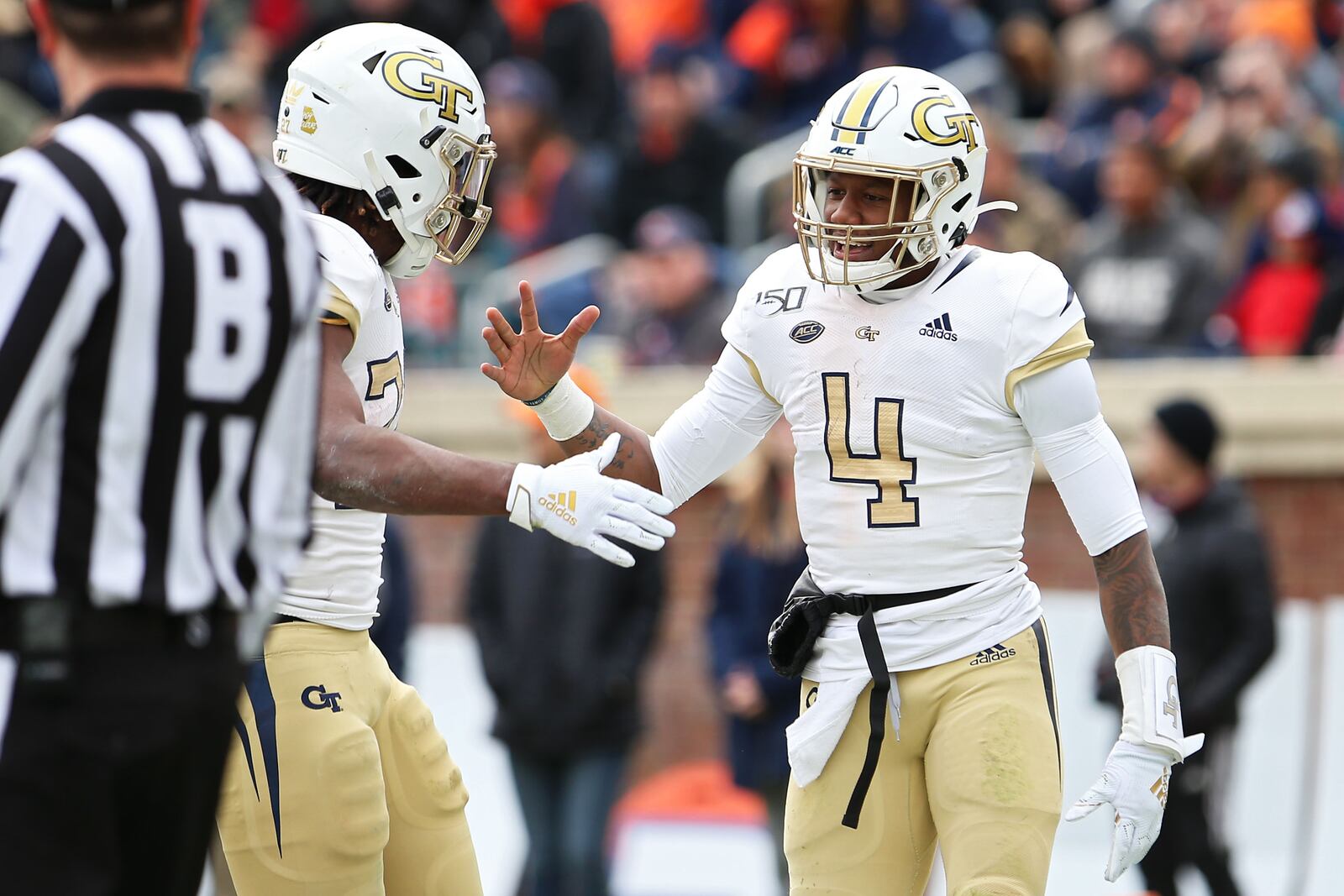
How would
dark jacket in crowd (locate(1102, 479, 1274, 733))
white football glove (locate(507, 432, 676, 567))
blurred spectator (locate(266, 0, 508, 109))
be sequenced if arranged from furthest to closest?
blurred spectator (locate(266, 0, 508, 109)) → dark jacket in crowd (locate(1102, 479, 1274, 733)) → white football glove (locate(507, 432, 676, 567))

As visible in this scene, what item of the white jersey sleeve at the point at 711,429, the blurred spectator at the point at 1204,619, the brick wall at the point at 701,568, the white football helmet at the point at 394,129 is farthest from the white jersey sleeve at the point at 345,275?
the brick wall at the point at 701,568

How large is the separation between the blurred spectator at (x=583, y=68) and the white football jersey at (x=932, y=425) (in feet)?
25.1

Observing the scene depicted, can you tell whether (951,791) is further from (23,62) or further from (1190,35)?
(23,62)

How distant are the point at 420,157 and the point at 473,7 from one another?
8.90 meters

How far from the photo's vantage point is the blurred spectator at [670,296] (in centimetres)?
884

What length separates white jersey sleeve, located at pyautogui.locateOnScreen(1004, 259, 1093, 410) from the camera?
157 inches

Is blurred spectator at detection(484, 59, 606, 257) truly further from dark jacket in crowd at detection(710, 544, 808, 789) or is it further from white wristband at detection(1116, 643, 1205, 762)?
white wristband at detection(1116, 643, 1205, 762)

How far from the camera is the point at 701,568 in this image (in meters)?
9.14

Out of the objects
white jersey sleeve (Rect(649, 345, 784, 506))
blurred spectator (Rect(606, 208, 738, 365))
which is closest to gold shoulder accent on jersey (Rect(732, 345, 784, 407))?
white jersey sleeve (Rect(649, 345, 784, 506))

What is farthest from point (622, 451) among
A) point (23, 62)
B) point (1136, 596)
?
point (23, 62)

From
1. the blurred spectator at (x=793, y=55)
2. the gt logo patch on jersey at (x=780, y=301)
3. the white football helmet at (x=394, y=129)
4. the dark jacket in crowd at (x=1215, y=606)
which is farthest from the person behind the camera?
the blurred spectator at (x=793, y=55)

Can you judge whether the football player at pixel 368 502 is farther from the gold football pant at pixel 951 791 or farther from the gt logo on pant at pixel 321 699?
the gold football pant at pixel 951 791

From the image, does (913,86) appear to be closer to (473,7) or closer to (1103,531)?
(1103,531)

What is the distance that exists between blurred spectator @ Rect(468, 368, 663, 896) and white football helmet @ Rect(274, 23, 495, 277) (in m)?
3.02
